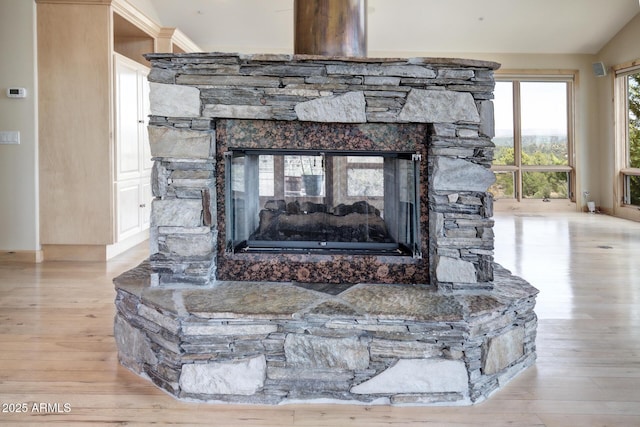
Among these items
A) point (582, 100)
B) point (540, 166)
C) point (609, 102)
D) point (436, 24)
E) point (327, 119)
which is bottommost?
point (327, 119)

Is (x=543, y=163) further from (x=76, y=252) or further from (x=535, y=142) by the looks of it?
(x=76, y=252)

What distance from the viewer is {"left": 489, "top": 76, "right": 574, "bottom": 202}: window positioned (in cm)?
810

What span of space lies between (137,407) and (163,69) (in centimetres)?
137

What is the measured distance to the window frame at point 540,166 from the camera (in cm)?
798

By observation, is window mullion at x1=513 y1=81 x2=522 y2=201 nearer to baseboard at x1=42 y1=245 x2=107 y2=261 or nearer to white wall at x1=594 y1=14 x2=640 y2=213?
white wall at x1=594 y1=14 x2=640 y2=213

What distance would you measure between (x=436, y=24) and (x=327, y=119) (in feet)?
18.4

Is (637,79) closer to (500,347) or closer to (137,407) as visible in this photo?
(500,347)

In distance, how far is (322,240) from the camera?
2.49 metres

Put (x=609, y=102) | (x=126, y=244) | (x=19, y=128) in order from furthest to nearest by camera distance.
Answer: (x=609, y=102)
(x=126, y=244)
(x=19, y=128)

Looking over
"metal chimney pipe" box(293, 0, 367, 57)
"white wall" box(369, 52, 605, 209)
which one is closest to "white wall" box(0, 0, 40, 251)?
"metal chimney pipe" box(293, 0, 367, 57)

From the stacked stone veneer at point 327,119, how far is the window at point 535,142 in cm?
619

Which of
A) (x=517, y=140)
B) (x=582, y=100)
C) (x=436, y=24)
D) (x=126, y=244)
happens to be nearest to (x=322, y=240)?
(x=126, y=244)

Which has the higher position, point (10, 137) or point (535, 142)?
point (535, 142)

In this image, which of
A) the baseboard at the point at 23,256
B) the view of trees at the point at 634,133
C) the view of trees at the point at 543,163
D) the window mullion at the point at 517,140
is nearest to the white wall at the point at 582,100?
the view of trees at the point at 543,163
